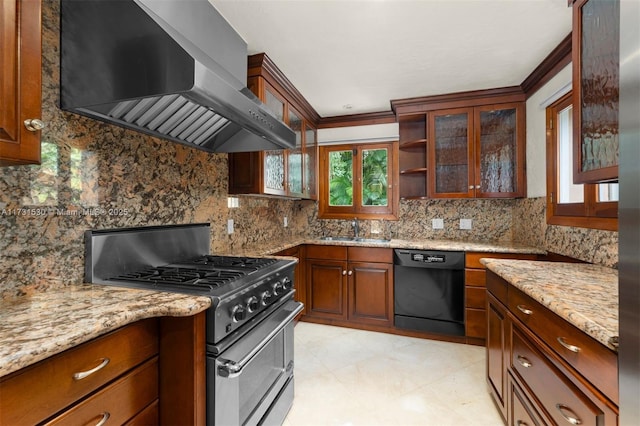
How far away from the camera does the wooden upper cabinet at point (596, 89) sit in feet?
3.59

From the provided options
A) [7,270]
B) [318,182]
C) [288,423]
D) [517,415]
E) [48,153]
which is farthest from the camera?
[318,182]

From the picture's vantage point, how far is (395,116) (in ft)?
11.0

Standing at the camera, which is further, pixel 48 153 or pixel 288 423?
pixel 288 423

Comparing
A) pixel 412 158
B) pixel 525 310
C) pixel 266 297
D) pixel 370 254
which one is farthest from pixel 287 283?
pixel 412 158

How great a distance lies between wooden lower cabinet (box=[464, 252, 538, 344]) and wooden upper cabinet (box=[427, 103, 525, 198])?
26.8 inches

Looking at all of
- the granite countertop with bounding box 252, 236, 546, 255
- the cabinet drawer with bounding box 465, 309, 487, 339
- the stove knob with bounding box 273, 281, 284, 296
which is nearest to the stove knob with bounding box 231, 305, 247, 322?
the stove knob with bounding box 273, 281, 284, 296

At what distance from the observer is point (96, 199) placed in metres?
1.38

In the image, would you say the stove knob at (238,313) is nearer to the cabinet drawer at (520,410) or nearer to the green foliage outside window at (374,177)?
the cabinet drawer at (520,410)

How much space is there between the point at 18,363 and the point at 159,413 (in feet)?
2.01

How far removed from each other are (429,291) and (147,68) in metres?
2.69

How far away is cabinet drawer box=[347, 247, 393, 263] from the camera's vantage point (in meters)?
2.88

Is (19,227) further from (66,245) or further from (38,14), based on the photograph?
(38,14)

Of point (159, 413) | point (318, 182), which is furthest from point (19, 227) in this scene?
point (318, 182)

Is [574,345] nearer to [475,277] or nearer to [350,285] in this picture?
[475,277]
